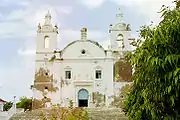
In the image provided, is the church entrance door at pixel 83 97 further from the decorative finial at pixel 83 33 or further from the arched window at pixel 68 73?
the decorative finial at pixel 83 33

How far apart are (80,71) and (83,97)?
2.59 meters

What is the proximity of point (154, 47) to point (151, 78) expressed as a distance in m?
0.56

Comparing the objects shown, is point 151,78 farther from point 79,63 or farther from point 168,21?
point 79,63

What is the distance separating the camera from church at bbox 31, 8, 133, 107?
133ft

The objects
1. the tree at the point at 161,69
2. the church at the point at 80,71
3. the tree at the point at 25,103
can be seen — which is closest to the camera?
the tree at the point at 161,69

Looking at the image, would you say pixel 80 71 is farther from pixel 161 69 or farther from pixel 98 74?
pixel 161 69

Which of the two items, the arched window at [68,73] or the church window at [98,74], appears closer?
the church window at [98,74]

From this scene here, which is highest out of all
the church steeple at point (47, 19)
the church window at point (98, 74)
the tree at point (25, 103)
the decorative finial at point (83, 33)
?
the church steeple at point (47, 19)

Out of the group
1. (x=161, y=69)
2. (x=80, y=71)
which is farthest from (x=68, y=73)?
(x=161, y=69)

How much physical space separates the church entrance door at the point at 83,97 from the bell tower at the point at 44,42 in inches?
187

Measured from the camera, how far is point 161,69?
7.26 meters

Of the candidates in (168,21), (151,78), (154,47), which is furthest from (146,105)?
(168,21)

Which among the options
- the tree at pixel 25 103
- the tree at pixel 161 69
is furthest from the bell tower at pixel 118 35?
the tree at pixel 161 69

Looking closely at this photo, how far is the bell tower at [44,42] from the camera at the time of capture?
4188cm
